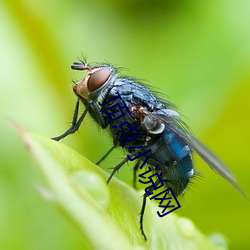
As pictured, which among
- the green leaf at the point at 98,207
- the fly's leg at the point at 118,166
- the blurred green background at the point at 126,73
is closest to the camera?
the green leaf at the point at 98,207

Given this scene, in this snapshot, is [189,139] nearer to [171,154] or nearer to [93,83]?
[171,154]

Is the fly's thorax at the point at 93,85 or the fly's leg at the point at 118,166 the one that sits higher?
the fly's thorax at the point at 93,85

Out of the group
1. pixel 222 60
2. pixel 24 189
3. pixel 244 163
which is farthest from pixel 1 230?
pixel 222 60

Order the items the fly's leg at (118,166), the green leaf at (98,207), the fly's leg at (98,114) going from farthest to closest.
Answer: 1. the fly's leg at (98,114)
2. the fly's leg at (118,166)
3. the green leaf at (98,207)

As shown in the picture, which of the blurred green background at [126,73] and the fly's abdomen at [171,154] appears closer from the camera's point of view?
the fly's abdomen at [171,154]

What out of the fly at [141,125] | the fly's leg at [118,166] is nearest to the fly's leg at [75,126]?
the fly at [141,125]

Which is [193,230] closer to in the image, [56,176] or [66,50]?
[56,176]

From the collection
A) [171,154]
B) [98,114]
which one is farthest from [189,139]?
[98,114]

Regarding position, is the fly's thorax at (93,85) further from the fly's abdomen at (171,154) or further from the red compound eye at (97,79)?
the fly's abdomen at (171,154)
